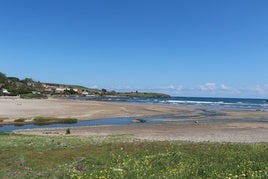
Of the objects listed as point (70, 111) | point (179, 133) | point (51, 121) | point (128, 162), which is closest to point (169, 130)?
point (179, 133)

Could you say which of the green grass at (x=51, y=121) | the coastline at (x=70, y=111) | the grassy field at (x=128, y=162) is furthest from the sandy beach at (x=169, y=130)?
the grassy field at (x=128, y=162)

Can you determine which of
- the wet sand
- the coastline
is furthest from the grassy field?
the coastline

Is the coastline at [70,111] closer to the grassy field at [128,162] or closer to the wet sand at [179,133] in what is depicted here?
the wet sand at [179,133]

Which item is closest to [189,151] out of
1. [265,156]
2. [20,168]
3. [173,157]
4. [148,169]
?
[173,157]

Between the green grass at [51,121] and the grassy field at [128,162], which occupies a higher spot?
the grassy field at [128,162]

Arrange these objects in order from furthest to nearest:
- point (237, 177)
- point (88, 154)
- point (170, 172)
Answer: point (88, 154) < point (170, 172) < point (237, 177)

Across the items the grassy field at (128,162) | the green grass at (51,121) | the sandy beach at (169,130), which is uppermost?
the grassy field at (128,162)

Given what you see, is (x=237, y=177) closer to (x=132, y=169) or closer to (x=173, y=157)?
(x=132, y=169)

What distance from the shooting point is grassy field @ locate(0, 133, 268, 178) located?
45.5 feet

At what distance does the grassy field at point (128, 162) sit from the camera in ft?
45.5

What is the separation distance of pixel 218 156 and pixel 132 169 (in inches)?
184

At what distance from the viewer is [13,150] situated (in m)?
21.2

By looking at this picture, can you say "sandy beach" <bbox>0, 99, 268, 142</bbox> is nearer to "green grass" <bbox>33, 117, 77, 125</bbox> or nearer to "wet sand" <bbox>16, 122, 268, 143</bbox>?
"wet sand" <bbox>16, 122, 268, 143</bbox>

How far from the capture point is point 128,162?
16.7 m
